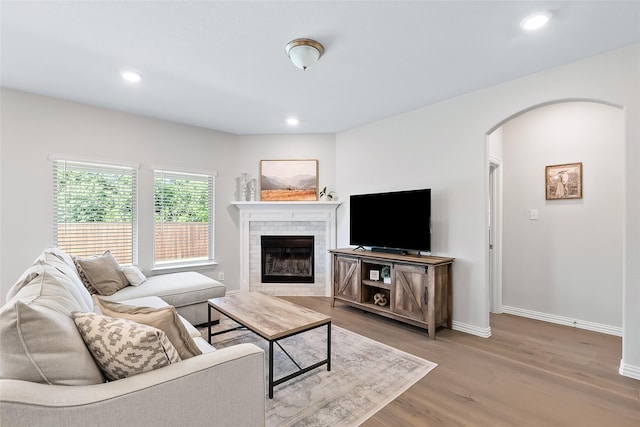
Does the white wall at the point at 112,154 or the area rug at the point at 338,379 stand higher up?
the white wall at the point at 112,154

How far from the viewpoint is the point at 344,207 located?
4609 millimetres


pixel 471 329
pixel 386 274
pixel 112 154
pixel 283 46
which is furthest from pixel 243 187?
pixel 471 329

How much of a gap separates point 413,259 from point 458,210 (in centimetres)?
76

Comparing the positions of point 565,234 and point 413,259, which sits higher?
point 565,234

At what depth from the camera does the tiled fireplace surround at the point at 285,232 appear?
469cm

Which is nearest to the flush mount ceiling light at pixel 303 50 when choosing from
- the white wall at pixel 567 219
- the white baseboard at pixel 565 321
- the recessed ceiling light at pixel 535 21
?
the recessed ceiling light at pixel 535 21

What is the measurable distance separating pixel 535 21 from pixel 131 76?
3374mm

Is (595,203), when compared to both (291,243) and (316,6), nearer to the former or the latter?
(316,6)

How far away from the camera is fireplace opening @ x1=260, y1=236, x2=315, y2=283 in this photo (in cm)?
480

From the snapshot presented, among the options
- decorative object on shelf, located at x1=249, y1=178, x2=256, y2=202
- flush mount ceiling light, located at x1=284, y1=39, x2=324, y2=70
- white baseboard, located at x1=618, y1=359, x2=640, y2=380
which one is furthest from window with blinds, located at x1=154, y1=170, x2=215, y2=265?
white baseboard, located at x1=618, y1=359, x2=640, y2=380

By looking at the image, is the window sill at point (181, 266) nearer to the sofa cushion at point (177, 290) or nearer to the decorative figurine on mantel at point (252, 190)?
the sofa cushion at point (177, 290)

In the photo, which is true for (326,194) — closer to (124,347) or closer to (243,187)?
(243,187)

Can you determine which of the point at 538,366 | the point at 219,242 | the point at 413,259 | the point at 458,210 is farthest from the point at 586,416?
the point at 219,242

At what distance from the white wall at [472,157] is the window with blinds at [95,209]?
302 cm
